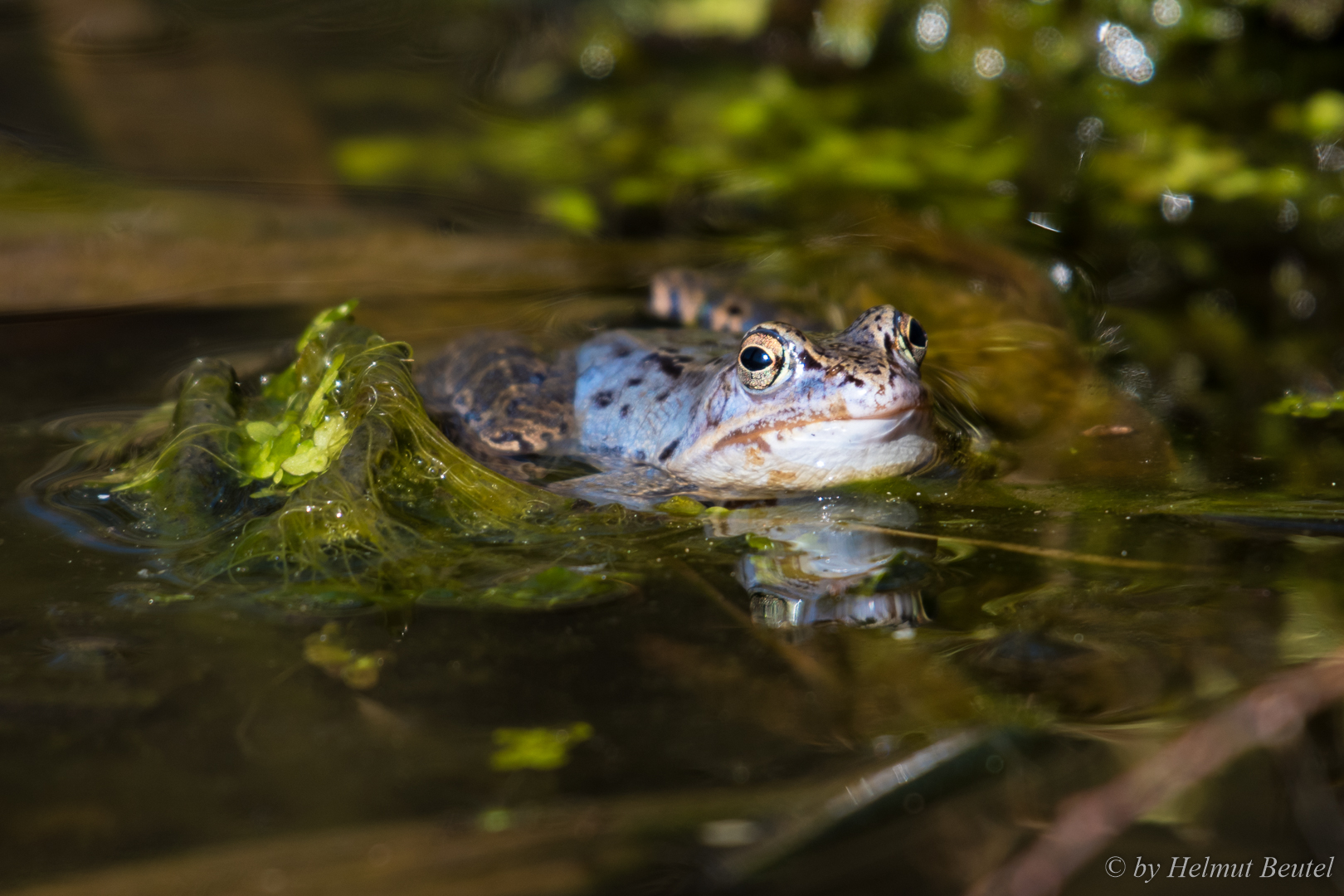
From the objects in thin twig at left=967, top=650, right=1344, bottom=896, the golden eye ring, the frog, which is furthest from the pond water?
the golden eye ring

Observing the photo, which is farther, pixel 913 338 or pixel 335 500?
pixel 913 338

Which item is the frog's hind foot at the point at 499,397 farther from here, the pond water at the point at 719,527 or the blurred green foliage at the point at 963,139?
the blurred green foliage at the point at 963,139

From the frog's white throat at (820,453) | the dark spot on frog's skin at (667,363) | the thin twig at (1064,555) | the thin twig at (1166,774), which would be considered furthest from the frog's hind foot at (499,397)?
the thin twig at (1166,774)


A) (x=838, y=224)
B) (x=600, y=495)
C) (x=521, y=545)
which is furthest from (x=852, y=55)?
(x=521, y=545)

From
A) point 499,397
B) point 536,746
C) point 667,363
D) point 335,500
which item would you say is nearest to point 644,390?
point 667,363

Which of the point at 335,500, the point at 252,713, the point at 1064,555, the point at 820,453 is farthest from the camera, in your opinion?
the point at 820,453

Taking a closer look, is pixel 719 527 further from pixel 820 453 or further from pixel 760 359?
pixel 760 359
